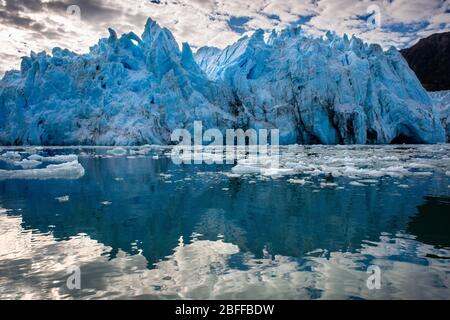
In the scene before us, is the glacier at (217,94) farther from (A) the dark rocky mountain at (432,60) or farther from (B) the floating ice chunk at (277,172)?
(A) the dark rocky mountain at (432,60)

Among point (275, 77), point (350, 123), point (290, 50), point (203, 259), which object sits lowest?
point (203, 259)

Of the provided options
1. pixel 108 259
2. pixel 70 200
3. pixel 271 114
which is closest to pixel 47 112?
pixel 271 114

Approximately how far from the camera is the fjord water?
4.30 meters

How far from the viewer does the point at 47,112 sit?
41.5m

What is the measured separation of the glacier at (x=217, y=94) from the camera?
136ft

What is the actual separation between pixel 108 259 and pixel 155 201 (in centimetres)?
441

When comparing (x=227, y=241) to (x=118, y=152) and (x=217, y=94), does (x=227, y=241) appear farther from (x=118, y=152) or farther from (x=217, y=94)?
(x=217, y=94)

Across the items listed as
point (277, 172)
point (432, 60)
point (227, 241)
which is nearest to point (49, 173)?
point (277, 172)

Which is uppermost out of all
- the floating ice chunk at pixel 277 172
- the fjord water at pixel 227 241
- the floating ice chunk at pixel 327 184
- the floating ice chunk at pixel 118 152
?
the floating ice chunk at pixel 118 152

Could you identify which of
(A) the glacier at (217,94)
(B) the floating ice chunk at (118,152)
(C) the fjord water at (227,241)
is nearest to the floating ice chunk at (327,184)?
(C) the fjord water at (227,241)

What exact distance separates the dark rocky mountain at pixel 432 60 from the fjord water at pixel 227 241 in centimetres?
11050

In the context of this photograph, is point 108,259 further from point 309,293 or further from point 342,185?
point 342,185

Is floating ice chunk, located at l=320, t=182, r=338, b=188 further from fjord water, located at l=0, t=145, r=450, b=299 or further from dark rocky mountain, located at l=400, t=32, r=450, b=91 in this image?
dark rocky mountain, located at l=400, t=32, r=450, b=91

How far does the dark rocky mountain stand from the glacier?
6834 centimetres
